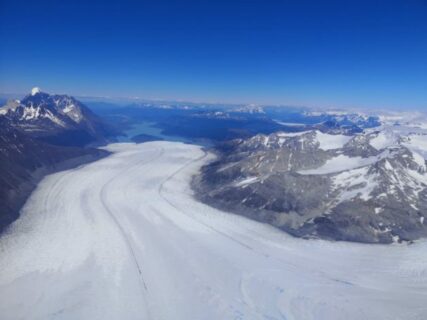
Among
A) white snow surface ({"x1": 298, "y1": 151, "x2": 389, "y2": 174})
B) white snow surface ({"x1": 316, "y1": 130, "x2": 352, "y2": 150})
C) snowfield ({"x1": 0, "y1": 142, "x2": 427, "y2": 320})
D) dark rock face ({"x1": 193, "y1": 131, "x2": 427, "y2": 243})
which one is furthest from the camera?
white snow surface ({"x1": 316, "y1": 130, "x2": 352, "y2": 150})

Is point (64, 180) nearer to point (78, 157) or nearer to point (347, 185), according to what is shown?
point (78, 157)

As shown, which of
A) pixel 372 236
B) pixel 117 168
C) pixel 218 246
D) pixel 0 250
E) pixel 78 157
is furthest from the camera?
pixel 78 157

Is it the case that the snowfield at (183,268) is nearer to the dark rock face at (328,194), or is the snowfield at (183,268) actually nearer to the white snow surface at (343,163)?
the dark rock face at (328,194)

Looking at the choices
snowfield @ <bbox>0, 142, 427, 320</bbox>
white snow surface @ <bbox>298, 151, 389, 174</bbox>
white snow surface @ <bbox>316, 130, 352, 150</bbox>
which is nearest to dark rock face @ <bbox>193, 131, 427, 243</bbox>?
white snow surface @ <bbox>298, 151, 389, 174</bbox>

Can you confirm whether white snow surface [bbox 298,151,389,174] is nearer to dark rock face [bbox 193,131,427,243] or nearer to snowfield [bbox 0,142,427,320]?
dark rock face [bbox 193,131,427,243]

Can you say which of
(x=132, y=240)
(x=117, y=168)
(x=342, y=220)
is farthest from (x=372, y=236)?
(x=117, y=168)

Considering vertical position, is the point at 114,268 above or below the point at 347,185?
below

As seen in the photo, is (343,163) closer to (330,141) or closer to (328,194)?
(328,194)
